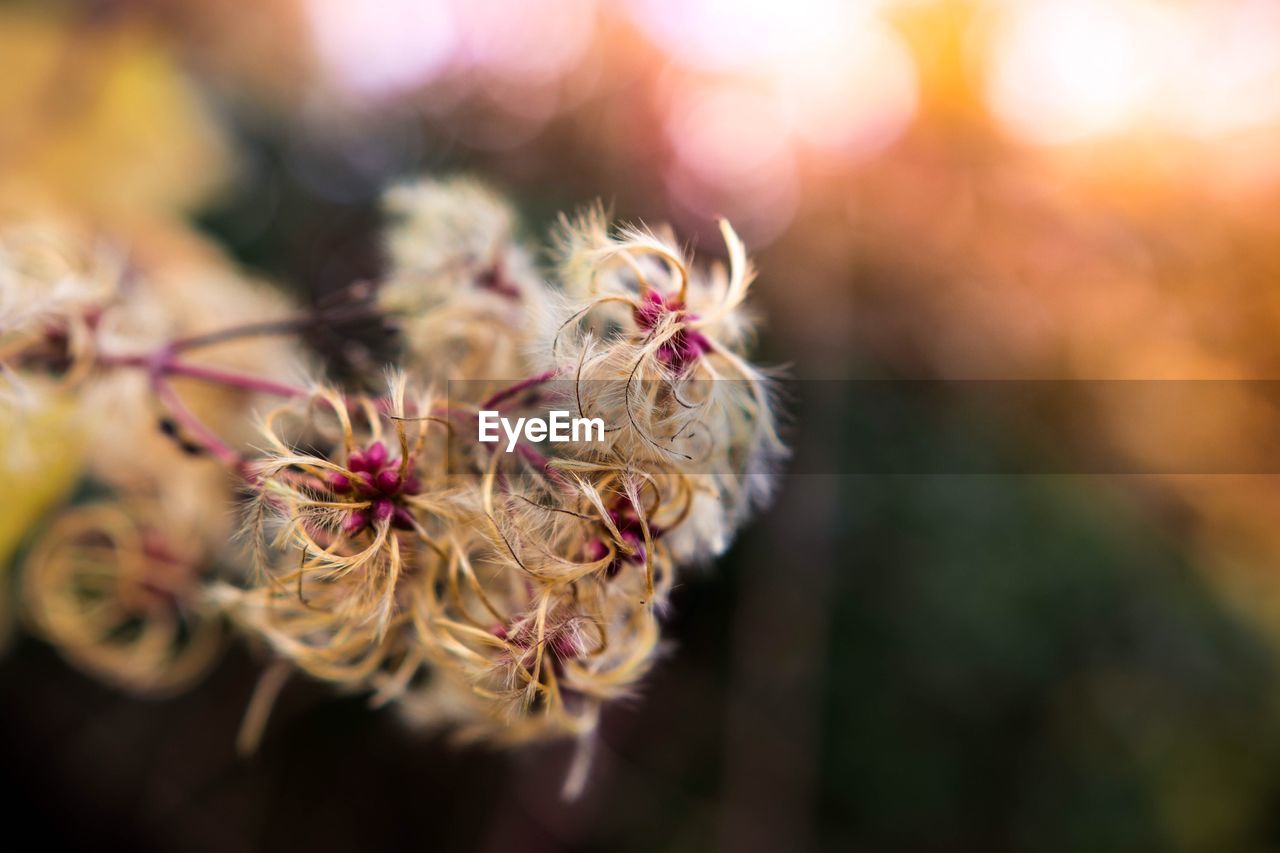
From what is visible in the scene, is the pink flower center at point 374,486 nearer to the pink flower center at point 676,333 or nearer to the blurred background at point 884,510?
the pink flower center at point 676,333

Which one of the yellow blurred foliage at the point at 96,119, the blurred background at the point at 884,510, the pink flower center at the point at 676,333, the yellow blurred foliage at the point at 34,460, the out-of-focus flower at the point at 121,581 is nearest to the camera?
the pink flower center at the point at 676,333

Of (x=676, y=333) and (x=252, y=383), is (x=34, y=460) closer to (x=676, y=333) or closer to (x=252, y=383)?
(x=252, y=383)

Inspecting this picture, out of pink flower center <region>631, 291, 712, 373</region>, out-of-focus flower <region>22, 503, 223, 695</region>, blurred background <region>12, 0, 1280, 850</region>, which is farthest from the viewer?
blurred background <region>12, 0, 1280, 850</region>

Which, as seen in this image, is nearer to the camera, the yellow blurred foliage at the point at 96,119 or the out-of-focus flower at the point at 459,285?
the out-of-focus flower at the point at 459,285

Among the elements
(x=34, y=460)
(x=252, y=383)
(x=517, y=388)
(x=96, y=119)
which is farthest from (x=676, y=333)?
(x=96, y=119)

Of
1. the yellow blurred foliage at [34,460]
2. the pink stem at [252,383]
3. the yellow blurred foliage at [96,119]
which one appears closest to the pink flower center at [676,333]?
the pink stem at [252,383]

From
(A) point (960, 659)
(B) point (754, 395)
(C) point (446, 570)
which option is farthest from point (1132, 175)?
(C) point (446, 570)

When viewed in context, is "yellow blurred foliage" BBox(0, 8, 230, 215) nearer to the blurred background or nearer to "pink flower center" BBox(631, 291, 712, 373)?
the blurred background

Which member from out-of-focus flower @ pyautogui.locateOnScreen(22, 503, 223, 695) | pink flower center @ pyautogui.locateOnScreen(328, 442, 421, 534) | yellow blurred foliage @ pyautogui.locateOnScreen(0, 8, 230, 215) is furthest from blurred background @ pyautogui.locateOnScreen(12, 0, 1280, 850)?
pink flower center @ pyautogui.locateOnScreen(328, 442, 421, 534)

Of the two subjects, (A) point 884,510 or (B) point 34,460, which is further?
(A) point 884,510
